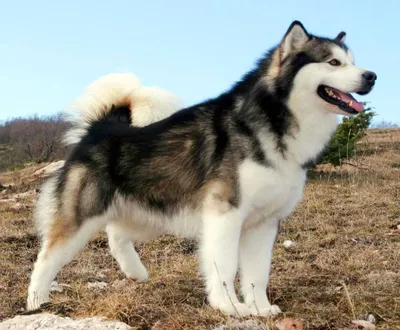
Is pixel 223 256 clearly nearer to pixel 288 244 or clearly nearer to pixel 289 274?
pixel 289 274

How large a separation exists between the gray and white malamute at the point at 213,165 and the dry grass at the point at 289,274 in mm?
324

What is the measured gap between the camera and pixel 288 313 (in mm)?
3783

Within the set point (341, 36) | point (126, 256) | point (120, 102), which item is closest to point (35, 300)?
point (126, 256)

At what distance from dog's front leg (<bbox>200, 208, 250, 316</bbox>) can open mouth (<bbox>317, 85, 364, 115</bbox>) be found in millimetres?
985

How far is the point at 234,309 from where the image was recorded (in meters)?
3.77

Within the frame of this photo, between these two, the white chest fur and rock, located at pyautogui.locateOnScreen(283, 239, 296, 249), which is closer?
the white chest fur

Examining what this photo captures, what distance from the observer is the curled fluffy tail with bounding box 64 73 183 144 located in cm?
498

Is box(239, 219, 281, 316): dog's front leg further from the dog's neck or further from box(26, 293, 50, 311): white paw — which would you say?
box(26, 293, 50, 311): white paw

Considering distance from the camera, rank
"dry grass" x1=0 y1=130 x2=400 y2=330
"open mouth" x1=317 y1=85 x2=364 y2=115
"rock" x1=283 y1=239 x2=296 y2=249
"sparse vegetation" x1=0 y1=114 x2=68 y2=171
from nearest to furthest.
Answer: "dry grass" x1=0 y1=130 x2=400 y2=330, "open mouth" x1=317 y1=85 x2=364 y2=115, "rock" x1=283 y1=239 x2=296 y2=249, "sparse vegetation" x1=0 y1=114 x2=68 y2=171

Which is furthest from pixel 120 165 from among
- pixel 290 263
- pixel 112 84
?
pixel 290 263

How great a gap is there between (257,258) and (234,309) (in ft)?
1.84

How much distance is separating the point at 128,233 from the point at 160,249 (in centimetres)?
177

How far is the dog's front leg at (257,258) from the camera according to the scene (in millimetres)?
4188

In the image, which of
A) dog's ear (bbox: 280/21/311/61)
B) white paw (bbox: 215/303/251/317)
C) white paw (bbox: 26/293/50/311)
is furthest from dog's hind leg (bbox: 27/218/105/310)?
dog's ear (bbox: 280/21/311/61)
